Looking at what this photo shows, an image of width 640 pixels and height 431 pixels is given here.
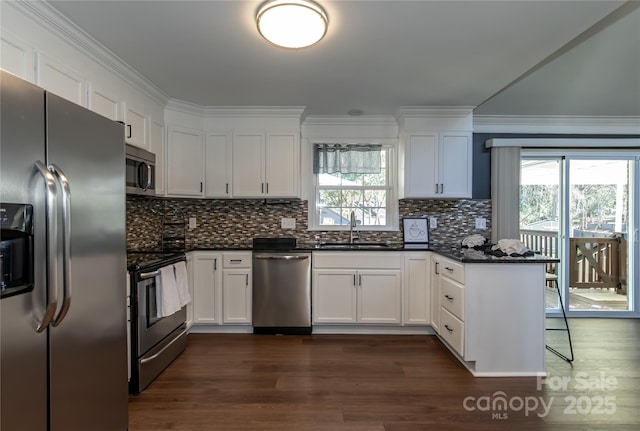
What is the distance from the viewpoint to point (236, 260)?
3.38 meters

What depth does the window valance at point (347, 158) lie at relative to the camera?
12.7ft

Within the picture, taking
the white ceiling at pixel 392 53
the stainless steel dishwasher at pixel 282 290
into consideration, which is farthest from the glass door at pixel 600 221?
the stainless steel dishwasher at pixel 282 290

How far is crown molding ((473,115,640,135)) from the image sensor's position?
3826mm

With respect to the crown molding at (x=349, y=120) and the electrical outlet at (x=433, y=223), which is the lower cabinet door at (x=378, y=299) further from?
the crown molding at (x=349, y=120)

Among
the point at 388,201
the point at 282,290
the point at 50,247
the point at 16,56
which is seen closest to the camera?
the point at 50,247

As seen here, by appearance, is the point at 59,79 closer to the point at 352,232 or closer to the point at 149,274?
the point at 149,274

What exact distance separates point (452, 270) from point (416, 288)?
25.8 inches

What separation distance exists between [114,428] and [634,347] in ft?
13.8

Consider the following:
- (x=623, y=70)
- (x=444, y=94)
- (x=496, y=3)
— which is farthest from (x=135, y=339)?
(x=623, y=70)

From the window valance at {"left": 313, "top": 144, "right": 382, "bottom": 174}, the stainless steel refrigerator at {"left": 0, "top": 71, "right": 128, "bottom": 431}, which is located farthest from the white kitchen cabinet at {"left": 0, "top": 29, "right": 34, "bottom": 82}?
the window valance at {"left": 313, "top": 144, "right": 382, "bottom": 174}

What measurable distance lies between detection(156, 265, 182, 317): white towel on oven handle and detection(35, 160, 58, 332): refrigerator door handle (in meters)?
1.35

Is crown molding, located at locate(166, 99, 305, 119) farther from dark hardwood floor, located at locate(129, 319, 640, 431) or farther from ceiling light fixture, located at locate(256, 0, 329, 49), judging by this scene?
dark hardwood floor, located at locate(129, 319, 640, 431)

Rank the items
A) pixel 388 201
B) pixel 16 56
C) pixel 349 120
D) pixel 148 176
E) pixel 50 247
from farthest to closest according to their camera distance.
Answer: pixel 388 201 → pixel 349 120 → pixel 148 176 → pixel 16 56 → pixel 50 247

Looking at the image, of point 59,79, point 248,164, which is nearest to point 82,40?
point 59,79
